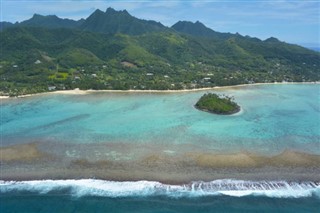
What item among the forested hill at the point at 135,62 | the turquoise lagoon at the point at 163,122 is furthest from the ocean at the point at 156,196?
the forested hill at the point at 135,62

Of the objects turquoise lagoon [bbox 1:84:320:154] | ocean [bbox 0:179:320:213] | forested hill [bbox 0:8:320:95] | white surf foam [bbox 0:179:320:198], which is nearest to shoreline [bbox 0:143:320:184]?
white surf foam [bbox 0:179:320:198]

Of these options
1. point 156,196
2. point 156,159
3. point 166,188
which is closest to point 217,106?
point 156,159

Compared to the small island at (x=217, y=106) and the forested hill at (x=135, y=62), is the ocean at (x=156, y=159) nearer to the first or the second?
the small island at (x=217, y=106)

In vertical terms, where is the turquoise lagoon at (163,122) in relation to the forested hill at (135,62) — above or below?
below

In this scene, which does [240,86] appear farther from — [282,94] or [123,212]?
[123,212]

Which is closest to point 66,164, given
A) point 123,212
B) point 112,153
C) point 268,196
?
point 112,153

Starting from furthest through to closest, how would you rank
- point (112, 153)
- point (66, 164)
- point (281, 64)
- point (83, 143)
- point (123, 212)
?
point (281, 64), point (83, 143), point (112, 153), point (66, 164), point (123, 212)
